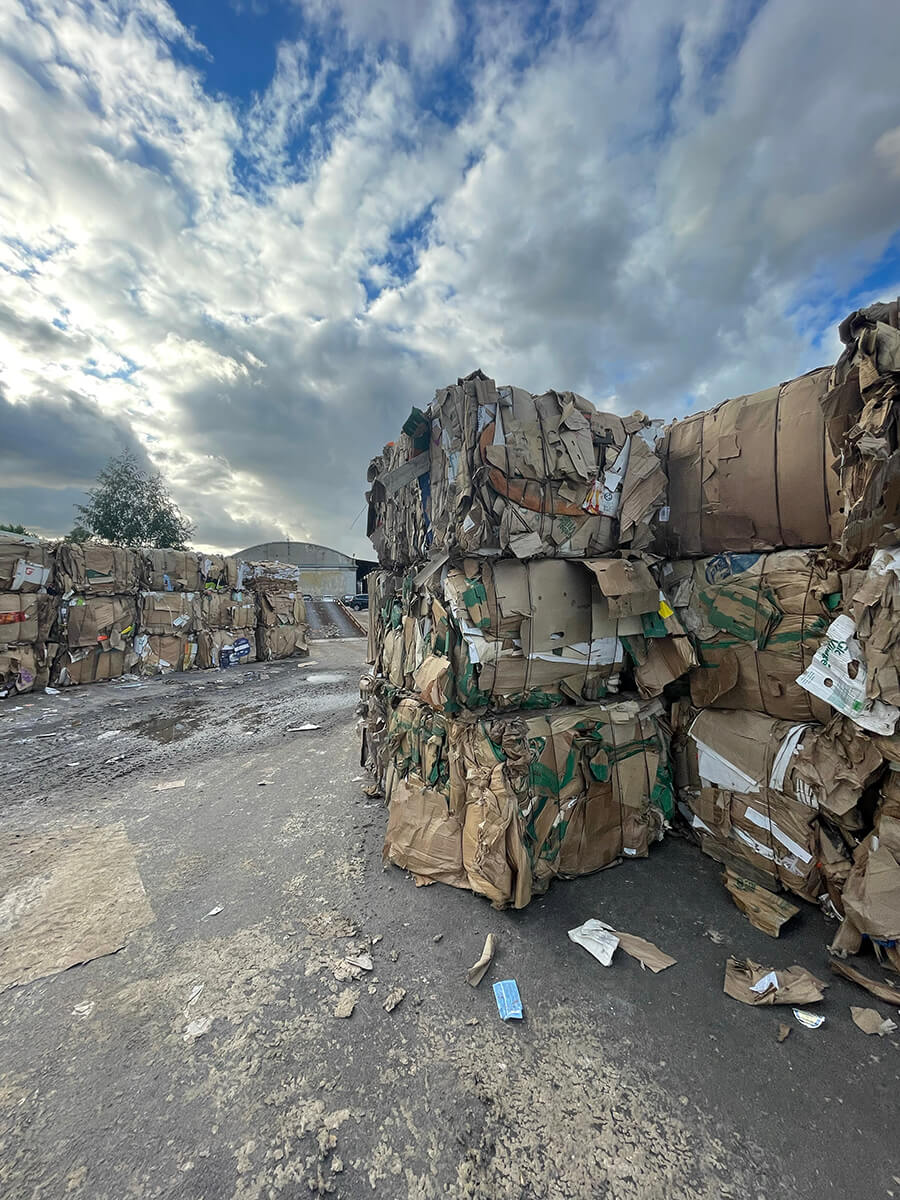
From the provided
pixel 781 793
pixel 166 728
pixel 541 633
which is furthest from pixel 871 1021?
pixel 166 728

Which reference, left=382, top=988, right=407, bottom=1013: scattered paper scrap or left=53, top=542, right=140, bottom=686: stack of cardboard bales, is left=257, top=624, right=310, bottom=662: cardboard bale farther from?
left=382, top=988, right=407, bottom=1013: scattered paper scrap

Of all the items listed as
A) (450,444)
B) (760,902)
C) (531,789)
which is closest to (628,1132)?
(531,789)

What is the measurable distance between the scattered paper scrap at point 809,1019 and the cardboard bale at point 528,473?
1919 mm

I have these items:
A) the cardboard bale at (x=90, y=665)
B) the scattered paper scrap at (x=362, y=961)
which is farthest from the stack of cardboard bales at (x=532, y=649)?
the cardboard bale at (x=90, y=665)

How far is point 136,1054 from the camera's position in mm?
1444

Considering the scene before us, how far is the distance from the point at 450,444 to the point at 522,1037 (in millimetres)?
2399


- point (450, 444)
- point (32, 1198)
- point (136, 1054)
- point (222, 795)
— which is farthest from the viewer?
point (222, 795)

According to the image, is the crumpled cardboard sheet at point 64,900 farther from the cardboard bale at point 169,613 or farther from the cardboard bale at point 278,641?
the cardboard bale at point 278,641

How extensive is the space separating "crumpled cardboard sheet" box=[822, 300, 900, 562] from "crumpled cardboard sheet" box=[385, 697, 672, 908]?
1269 mm

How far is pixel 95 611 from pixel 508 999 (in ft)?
26.8

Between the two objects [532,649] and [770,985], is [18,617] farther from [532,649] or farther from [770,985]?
Answer: [770,985]

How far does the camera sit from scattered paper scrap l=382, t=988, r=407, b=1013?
5.27 feet

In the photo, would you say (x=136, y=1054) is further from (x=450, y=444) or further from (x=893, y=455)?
(x=893, y=455)

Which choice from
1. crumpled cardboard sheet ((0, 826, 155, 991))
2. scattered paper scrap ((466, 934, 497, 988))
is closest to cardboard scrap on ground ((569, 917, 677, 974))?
scattered paper scrap ((466, 934, 497, 988))
